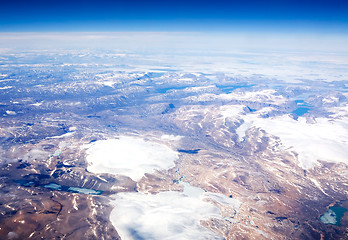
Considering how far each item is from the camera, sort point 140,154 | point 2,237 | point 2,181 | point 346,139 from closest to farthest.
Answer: point 2,237 < point 2,181 < point 140,154 < point 346,139

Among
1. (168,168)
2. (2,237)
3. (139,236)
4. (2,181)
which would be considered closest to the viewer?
(2,237)

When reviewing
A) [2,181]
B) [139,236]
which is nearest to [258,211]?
Answer: [139,236]

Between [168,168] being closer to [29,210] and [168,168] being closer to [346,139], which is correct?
[29,210]

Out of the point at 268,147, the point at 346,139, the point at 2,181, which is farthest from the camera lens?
the point at 346,139

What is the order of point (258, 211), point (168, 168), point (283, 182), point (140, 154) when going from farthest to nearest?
point (140, 154) < point (168, 168) < point (283, 182) < point (258, 211)

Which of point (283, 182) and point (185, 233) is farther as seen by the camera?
point (283, 182)

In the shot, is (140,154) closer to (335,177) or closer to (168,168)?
(168,168)

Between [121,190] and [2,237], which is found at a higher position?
[2,237]

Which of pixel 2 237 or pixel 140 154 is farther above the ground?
pixel 2 237

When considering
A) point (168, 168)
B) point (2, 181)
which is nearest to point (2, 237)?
point (2, 181)
